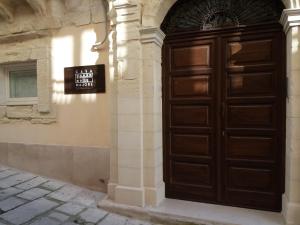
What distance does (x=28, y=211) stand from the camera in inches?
121

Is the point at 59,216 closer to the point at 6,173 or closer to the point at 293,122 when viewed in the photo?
the point at 6,173

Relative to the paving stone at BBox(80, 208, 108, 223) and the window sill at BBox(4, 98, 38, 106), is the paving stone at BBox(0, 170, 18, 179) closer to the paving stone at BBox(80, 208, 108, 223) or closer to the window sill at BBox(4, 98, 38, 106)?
the window sill at BBox(4, 98, 38, 106)

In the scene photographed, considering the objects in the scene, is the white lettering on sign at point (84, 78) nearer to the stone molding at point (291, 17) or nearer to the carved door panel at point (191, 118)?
the carved door panel at point (191, 118)

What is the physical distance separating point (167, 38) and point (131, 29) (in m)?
0.55

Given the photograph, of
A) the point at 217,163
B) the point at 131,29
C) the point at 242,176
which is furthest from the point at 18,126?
the point at 242,176

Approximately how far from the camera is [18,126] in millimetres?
4473

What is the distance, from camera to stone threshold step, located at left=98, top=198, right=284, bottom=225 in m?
2.90

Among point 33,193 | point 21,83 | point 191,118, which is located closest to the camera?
point 191,118

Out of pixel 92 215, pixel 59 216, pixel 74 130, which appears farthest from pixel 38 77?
pixel 92 215

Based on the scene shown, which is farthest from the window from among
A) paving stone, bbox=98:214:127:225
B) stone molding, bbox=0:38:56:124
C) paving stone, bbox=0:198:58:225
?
paving stone, bbox=98:214:127:225

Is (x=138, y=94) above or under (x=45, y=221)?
above

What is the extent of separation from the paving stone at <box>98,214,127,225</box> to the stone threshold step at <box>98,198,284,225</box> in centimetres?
7

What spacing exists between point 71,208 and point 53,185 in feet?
2.65

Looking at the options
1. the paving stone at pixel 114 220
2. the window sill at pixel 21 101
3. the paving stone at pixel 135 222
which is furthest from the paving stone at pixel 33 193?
the window sill at pixel 21 101
